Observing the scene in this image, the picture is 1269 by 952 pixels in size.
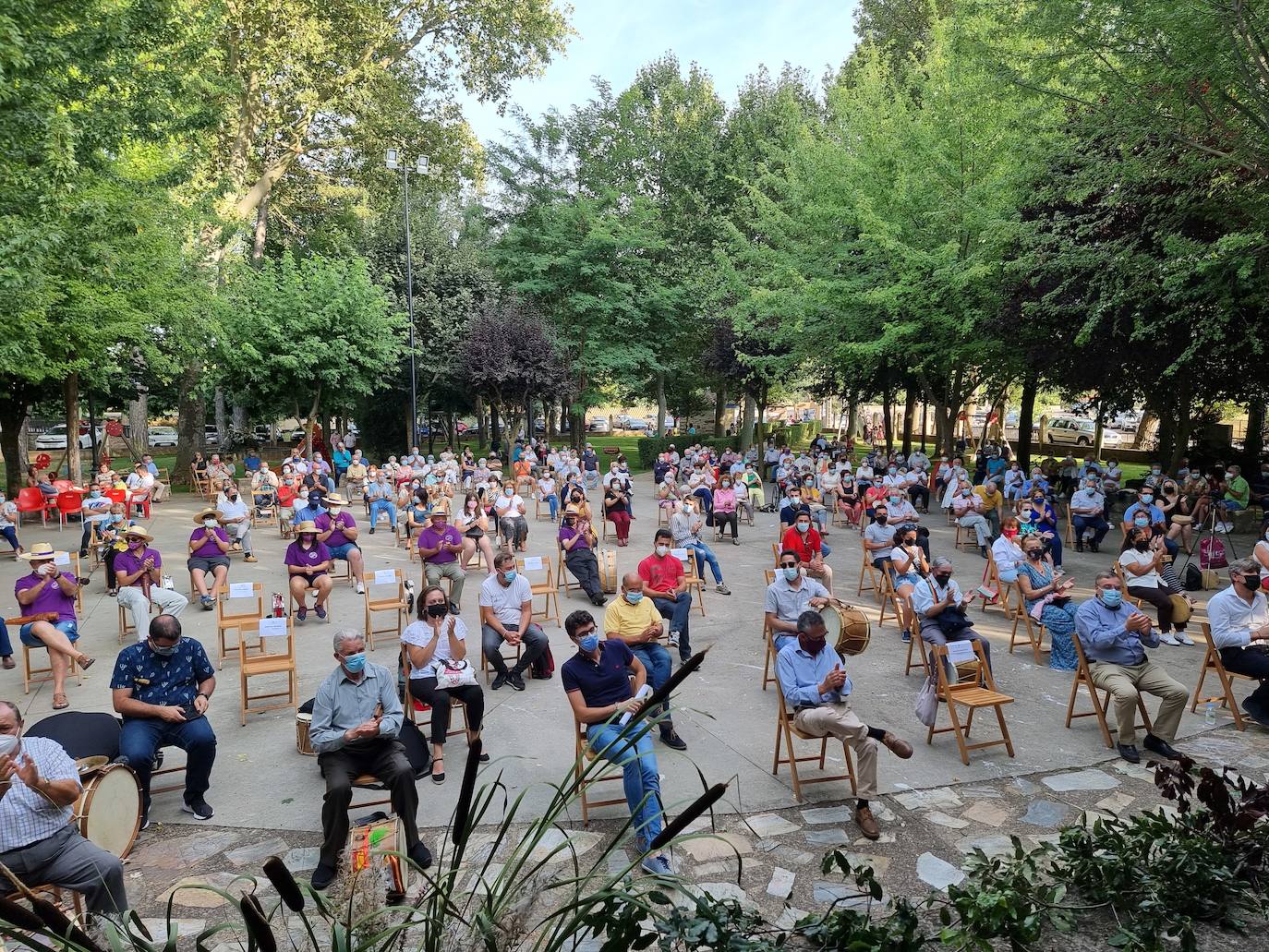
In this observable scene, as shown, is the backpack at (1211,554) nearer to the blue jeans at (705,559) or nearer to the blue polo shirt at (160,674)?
the blue jeans at (705,559)

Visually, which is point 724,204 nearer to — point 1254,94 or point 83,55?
point 1254,94

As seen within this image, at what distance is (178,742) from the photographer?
5.77 meters

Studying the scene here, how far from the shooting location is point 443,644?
7.61m

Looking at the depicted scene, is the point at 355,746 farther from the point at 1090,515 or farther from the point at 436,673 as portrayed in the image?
the point at 1090,515

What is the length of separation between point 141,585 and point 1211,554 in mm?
14969

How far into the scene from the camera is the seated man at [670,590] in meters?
8.78

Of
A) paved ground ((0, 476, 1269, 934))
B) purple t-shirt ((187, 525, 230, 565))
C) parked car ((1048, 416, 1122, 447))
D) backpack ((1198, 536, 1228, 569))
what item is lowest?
paved ground ((0, 476, 1269, 934))

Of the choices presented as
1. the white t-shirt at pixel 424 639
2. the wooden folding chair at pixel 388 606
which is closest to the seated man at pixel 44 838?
the white t-shirt at pixel 424 639

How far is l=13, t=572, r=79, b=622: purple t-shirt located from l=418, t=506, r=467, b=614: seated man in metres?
3.80

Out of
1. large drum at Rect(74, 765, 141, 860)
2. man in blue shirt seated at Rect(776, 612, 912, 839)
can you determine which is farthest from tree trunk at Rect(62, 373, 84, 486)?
man in blue shirt seated at Rect(776, 612, 912, 839)

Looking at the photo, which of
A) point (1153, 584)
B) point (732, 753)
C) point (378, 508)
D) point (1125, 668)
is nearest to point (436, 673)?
point (732, 753)

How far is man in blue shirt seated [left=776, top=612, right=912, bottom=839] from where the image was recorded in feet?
18.4

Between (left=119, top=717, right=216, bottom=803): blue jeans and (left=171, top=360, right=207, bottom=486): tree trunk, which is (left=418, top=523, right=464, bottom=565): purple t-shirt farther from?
(left=171, top=360, right=207, bottom=486): tree trunk

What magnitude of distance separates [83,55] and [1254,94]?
13.6 m
